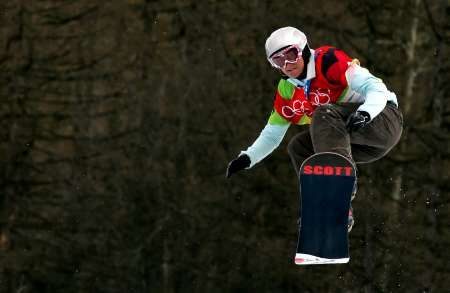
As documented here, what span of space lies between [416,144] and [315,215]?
485cm

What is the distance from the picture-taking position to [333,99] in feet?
15.8

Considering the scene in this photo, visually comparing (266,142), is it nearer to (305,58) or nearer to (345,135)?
(305,58)

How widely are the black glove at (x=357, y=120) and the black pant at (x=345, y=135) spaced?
16cm

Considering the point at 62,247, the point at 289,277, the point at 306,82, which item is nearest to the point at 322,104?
the point at 306,82

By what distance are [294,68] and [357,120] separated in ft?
2.00

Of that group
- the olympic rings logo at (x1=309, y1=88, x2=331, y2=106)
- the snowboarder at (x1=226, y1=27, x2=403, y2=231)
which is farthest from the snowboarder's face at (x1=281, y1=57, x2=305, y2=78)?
the olympic rings logo at (x1=309, y1=88, x2=331, y2=106)

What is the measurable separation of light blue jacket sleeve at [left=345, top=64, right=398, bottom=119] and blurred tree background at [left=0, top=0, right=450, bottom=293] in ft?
14.7

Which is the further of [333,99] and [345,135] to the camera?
[333,99]

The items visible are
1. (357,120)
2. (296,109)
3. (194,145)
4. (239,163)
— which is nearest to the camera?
(357,120)

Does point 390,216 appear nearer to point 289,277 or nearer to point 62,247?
point 289,277

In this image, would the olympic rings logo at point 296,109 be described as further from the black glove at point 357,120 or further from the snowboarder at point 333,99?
the black glove at point 357,120

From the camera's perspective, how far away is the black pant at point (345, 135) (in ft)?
14.7

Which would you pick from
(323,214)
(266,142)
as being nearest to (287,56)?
(266,142)

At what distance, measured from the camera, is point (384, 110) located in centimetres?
480
